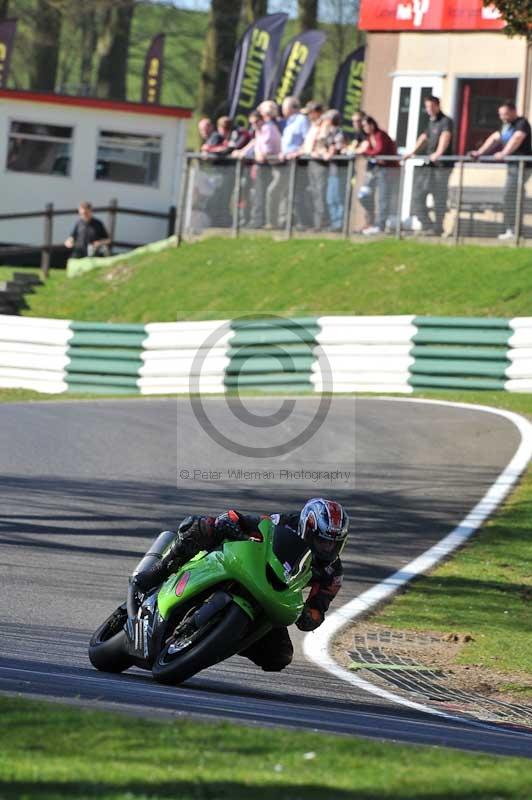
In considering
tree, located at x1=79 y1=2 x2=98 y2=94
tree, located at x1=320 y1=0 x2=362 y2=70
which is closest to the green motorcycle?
tree, located at x1=79 y1=2 x2=98 y2=94

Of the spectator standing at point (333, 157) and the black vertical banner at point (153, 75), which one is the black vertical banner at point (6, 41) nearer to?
the black vertical banner at point (153, 75)

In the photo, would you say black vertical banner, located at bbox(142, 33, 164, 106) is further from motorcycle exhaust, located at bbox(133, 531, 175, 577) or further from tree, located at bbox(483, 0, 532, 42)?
motorcycle exhaust, located at bbox(133, 531, 175, 577)

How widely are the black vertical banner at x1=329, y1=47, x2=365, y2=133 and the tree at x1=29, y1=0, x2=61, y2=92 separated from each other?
12500mm

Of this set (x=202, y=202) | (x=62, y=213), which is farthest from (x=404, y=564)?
(x=62, y=213)

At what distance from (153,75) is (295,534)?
3098cm

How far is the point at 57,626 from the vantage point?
8.97 meters

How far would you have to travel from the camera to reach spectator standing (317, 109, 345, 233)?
23453 mm

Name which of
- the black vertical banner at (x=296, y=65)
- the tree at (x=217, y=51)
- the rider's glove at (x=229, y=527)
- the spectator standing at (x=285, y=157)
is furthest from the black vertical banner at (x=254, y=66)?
the rider's glove at (x=229, y=527)

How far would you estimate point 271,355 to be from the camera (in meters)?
19.9

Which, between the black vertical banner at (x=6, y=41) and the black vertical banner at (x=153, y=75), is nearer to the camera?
the black vertical banner at (x=6, y=41)

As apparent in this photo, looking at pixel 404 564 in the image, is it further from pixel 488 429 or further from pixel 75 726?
pixel 75 726

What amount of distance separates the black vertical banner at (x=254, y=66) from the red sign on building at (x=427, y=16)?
4.85 metres

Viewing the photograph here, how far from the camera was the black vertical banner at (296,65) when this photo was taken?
3253 centimetres

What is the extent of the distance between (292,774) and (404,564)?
700cm
